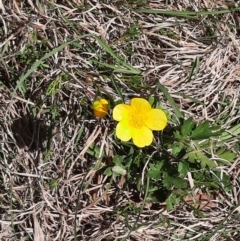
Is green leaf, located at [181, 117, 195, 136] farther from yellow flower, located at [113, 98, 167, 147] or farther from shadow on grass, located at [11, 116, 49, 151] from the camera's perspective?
shadow on grass, located at [11, 116, 49, 151]

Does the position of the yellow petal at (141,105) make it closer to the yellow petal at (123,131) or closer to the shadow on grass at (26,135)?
the yellow petal at (123,131)

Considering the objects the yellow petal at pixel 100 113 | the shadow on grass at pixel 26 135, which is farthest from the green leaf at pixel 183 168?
the shadow on grass at pixel 26 135

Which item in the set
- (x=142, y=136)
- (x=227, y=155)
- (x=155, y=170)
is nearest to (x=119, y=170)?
(x=155, y=170)

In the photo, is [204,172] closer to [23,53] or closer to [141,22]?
[141,22]

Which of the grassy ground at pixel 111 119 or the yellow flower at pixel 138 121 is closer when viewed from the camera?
the yellow flower at pixel 138 121

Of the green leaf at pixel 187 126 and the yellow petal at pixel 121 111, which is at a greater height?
the yellow petal at pixel 121 111

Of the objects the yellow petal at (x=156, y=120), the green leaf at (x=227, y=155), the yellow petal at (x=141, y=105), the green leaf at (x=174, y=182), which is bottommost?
the green leaf at (x=174, y=182)

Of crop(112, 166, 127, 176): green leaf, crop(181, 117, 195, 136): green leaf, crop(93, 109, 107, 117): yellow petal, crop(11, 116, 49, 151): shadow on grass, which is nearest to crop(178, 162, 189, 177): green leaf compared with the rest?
crop(181, 117, 195, 136): green leaf
